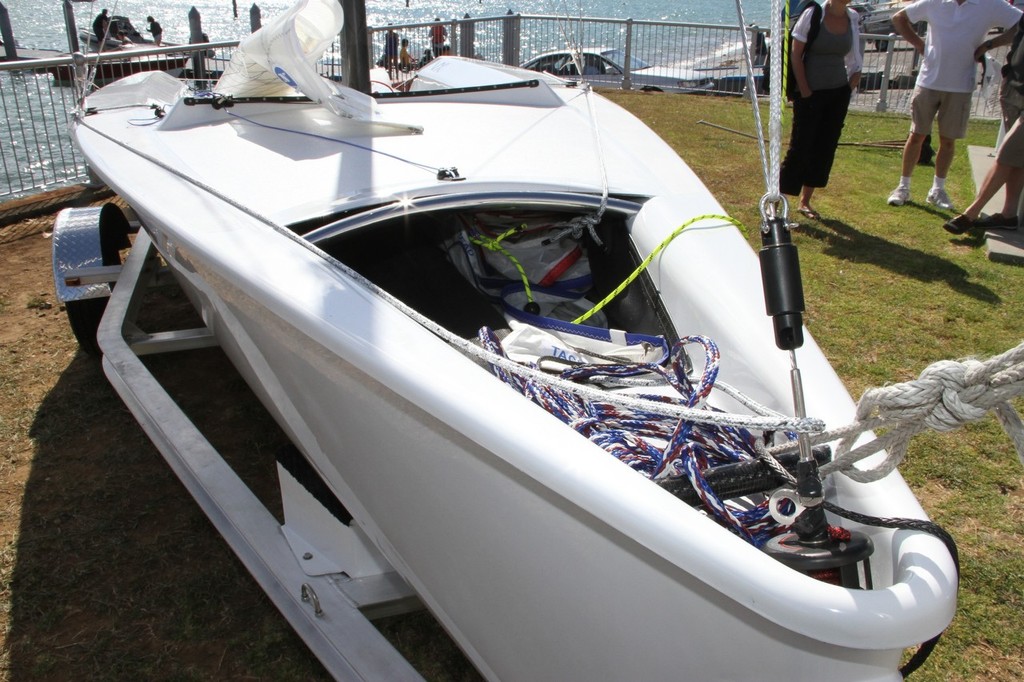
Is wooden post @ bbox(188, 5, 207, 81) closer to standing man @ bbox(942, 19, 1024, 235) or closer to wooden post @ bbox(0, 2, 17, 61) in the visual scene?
wooden post @ bbox(0, 2, 17, 61)

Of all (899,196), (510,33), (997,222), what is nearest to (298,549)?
(997,222)

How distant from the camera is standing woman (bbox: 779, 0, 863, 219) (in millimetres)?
4727

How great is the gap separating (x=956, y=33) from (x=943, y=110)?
0.48 meters

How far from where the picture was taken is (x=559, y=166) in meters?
2.63

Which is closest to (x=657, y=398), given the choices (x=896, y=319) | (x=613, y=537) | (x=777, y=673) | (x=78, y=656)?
(x=613, y=537)

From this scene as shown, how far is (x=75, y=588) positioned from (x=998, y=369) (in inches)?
89.5

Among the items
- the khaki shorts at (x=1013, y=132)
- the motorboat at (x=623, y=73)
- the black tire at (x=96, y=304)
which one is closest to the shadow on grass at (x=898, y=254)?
the khaki shorts at (x=1013, y=132)

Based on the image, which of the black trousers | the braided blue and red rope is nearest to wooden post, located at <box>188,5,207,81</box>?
the black trousers

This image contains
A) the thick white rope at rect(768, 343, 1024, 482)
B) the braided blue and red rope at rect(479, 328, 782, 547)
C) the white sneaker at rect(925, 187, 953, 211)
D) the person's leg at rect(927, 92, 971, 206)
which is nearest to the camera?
the thick white rope at rect(768, 343, 1024, 482)

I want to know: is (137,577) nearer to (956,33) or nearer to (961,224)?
(961,224)

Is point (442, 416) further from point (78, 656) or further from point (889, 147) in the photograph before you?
point (889, 147)

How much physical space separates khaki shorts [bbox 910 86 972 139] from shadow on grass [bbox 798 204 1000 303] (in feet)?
1.88

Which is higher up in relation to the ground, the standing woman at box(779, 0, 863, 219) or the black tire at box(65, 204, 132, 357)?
the standing woman at box(779, 0, 863, 219)

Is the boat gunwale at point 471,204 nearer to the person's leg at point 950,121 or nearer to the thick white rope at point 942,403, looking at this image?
the thick white rope at point 942,403
